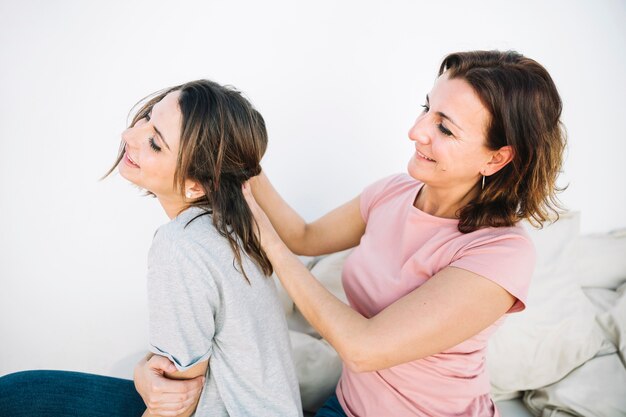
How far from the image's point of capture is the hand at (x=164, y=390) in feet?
2.85

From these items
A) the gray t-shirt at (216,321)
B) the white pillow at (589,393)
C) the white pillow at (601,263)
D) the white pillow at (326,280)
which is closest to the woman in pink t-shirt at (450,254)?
the gray t-shirt at (216,321)

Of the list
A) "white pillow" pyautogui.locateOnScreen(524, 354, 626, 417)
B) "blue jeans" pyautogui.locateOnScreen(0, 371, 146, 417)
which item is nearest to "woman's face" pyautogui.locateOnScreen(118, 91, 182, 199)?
"blue jeans" pyautogui.locateOnScreen(0, 371, 146, 417)

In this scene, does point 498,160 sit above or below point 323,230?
above

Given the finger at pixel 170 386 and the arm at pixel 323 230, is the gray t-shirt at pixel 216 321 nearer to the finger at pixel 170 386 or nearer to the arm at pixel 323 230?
the finger at pixel 170 386

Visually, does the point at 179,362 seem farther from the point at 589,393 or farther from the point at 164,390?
the point at 589,393

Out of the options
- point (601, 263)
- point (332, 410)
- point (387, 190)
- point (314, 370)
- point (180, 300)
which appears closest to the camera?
point (180, 300)

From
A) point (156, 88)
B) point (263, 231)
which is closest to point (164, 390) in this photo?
point (263, 231)

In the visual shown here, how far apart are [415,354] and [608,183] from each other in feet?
5.31

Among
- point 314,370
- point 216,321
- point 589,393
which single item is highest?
point 216,321

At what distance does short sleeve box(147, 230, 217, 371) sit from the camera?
2.78 ft

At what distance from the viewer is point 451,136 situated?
39.4 inches

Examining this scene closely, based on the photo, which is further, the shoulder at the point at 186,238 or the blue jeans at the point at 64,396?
the blue jeans at the point at 64,396

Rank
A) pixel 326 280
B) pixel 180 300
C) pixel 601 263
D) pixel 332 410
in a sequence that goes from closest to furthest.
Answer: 1. pixel 180 300
2. pixel 332 410
3. pixel 326 280
4. pixel 601 263

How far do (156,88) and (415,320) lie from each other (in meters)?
1.11
